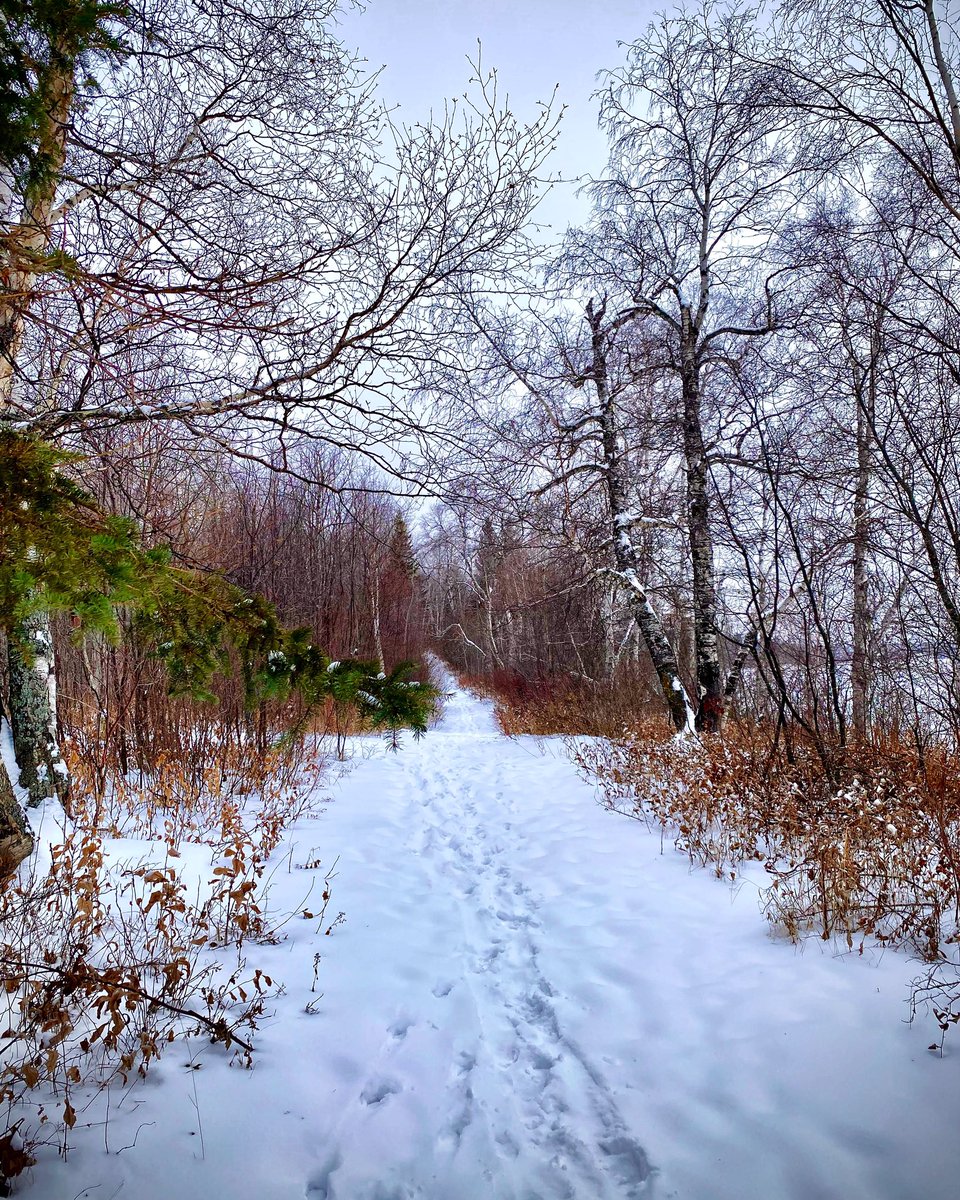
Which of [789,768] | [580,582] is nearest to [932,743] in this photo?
[789,768]

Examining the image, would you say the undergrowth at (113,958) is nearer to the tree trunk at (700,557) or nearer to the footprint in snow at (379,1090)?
the footprint in snow at (379,1090)

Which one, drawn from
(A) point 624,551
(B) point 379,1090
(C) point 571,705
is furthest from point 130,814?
(C) point 571,705

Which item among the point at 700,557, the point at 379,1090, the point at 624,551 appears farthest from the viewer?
the point at 624,551

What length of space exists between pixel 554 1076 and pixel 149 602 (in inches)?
94.6

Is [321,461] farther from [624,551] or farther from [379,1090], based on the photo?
[624,551]

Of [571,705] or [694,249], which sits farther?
[571,705]

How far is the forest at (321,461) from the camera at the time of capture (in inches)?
68.1

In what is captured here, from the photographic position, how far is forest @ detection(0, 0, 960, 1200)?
1.73m

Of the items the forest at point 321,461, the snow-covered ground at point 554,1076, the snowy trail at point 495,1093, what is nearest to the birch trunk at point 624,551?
the forest at point 321,461

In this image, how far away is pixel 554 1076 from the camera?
214cm

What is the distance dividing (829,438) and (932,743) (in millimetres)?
3743

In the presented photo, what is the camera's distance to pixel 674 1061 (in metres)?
2.16

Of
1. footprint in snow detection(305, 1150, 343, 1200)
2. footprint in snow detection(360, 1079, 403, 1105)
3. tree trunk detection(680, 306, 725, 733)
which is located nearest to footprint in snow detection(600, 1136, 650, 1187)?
footprint in snow detection(360, 1079, 403, 1105)

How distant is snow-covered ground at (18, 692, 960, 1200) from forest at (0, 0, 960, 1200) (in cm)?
12
